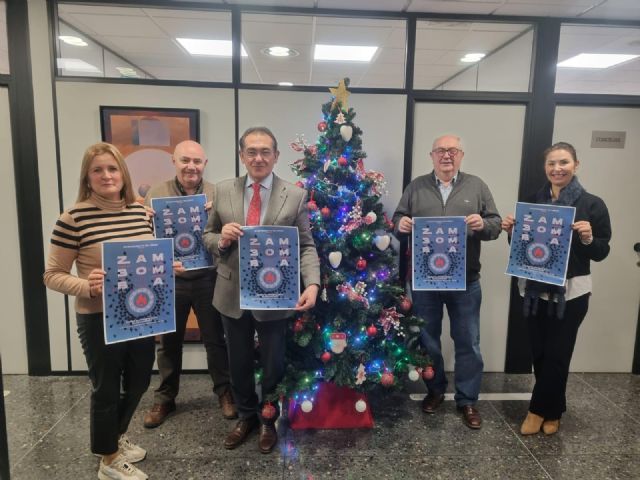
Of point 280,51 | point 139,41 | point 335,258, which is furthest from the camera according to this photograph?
point 280,51

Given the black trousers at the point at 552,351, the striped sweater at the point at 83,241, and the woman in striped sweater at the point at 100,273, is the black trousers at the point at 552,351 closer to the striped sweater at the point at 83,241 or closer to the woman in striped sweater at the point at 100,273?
the woman in striped sweater at the point at 100,273

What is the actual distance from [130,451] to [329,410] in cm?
109

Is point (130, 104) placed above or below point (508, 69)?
below

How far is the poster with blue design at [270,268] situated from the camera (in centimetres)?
199

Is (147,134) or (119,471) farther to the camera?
(147,134)

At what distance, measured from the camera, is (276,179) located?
7.00 feet

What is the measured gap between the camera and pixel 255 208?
2.08 metres

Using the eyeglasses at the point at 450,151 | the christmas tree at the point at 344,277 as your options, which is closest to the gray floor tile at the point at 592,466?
the christmas tree at the point at 344,277

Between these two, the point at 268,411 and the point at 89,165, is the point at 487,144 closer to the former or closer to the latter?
the point at 268,411

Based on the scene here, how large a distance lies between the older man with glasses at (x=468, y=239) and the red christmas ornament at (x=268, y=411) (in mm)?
1010

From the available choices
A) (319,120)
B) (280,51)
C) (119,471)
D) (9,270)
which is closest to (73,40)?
(9,270)

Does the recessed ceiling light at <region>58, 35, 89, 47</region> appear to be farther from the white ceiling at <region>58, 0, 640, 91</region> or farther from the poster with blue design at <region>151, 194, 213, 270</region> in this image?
the poster with blue design at <region>151, 194, 213, 270</region>

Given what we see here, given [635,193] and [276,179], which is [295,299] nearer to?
[276,179]

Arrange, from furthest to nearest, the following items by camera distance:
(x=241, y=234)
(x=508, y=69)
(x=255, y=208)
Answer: (x=508, y=69)
(x=255, y=208)
(x=241, y=234)
